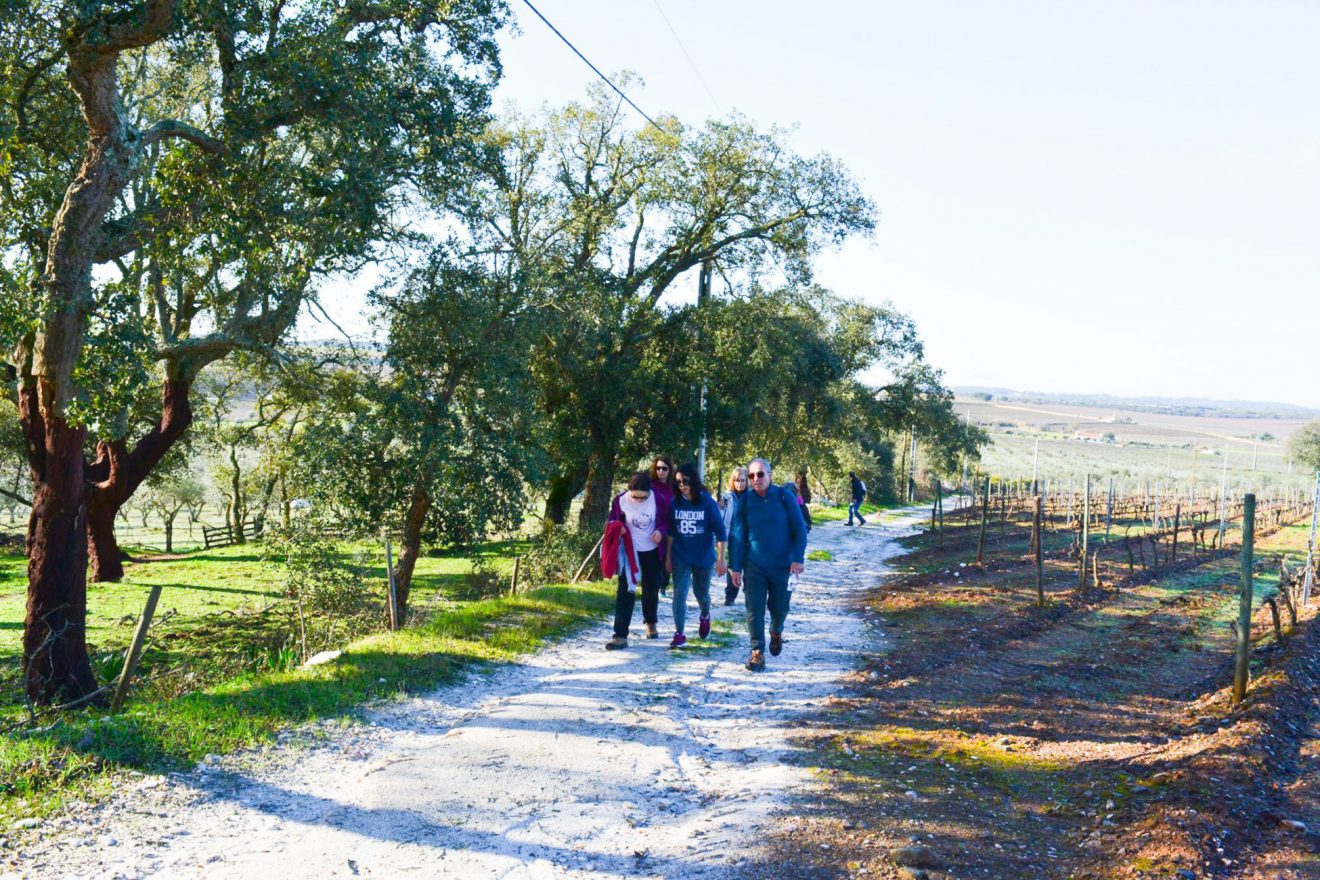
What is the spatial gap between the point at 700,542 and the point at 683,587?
1.66 ft

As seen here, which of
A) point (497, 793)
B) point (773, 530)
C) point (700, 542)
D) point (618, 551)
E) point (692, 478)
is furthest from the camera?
point (700, 542)

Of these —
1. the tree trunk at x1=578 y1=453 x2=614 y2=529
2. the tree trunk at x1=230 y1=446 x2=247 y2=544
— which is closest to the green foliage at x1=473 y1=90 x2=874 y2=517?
the tree trunk at x1=578 y1=453 x2=614 y2=529

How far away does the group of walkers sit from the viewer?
869cm

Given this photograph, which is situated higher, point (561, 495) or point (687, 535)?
point (687, 535)

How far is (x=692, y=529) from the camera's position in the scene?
946 centimetres

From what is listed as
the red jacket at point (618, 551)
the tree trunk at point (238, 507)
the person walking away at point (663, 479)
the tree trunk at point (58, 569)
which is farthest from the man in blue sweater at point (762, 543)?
the tree trunk at point (238, 507)

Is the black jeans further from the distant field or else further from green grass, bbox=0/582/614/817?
Answer: the distant field

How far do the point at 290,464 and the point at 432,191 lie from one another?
5555 mm

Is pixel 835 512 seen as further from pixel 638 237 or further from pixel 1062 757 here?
pixel 1062 757

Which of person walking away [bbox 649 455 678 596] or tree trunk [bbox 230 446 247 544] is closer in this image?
person walking away [bbox 649 455 678 596]

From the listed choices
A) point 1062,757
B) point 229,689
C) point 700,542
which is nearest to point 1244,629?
point 1062,757

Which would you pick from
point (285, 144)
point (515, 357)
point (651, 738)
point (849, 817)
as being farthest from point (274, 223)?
point (849, 817)

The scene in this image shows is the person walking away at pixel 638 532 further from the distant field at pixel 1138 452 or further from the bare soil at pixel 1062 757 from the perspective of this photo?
the distant field at pixel 1138 452

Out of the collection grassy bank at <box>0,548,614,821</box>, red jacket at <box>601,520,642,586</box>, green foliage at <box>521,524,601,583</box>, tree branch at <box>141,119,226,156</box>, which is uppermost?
tree branch at <box>141,119,226,156</box>
